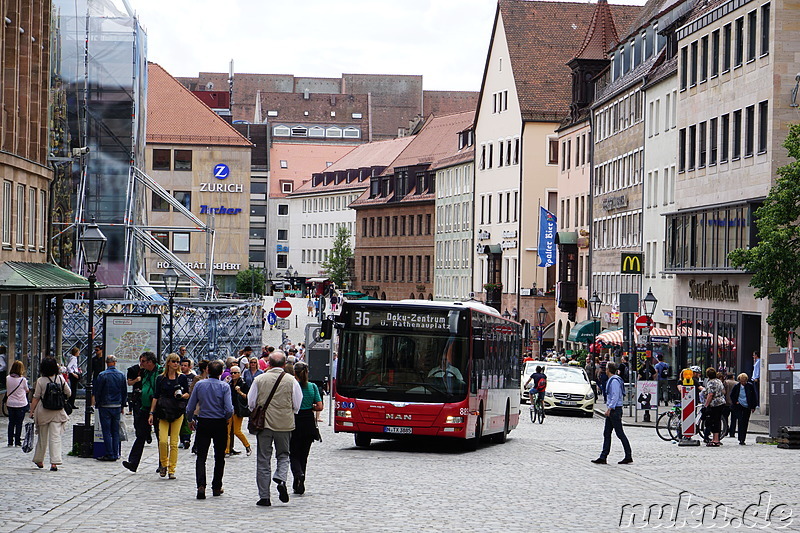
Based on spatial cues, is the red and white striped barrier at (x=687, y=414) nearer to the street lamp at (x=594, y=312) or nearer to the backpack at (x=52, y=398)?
the backpack at (x=52, y=398)

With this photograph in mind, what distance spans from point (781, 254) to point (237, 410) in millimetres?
17186

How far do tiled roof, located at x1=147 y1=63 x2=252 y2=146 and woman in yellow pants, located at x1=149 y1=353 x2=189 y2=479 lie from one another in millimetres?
100521

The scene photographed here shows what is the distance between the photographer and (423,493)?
18.5 m

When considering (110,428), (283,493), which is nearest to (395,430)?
(110,428)

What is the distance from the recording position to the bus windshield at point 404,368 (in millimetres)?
26375

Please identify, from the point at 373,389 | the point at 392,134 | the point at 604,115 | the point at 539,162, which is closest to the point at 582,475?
the point at 373,389

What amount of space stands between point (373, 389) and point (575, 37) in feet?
255

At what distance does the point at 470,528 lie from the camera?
14547 millimetres

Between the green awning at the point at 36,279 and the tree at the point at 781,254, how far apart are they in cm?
1579

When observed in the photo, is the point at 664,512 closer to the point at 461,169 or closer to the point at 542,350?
the point at 542,350

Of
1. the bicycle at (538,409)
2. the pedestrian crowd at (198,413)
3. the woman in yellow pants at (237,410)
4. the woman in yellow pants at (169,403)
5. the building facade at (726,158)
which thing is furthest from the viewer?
the building facade at (726,158)

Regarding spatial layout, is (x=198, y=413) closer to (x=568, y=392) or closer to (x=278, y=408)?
(x=278, y=408)

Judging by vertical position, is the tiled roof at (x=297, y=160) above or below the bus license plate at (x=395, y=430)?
above

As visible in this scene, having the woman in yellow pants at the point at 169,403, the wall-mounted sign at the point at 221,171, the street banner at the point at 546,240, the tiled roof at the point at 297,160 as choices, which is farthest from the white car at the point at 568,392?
the tiled roof at the point at 297,160
